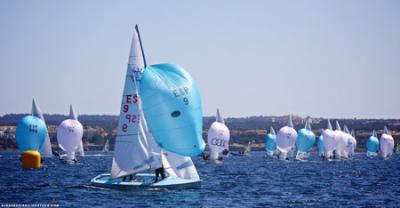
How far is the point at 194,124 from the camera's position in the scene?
42.4 meters

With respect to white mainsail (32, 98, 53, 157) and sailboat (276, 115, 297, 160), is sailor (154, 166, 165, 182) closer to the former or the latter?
white mainsail (32, 98, 53, 157)

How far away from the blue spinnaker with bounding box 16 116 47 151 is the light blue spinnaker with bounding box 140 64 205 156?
3809 centimetres

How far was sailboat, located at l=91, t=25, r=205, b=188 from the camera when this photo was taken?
42219 mm

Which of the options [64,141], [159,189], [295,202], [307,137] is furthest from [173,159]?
[307,137]

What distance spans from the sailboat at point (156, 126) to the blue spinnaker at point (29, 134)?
111 feet

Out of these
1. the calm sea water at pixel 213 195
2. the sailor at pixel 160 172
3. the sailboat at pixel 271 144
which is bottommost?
the calm sea water at pixel 213 195

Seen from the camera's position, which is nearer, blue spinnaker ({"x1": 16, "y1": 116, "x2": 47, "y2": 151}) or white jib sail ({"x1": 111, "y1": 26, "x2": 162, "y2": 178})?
white jib sail ({"x1": 111, "y1": 26, "x2": 162, "y2": 178})

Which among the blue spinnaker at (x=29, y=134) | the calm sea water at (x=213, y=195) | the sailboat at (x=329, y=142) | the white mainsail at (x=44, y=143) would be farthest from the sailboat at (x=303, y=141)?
the calm sea water at (x=213, y=195)

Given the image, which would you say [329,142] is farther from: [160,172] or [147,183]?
[147,183]

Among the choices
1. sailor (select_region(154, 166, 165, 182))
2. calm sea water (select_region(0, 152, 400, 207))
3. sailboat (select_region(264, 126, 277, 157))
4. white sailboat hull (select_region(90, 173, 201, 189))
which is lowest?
calm sea water (select_region(0, 152, 400, 207))

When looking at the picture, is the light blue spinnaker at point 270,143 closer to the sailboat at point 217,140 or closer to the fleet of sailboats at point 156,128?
the sailboat at point 217,140

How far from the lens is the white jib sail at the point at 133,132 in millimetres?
44031

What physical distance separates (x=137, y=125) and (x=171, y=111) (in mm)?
3157

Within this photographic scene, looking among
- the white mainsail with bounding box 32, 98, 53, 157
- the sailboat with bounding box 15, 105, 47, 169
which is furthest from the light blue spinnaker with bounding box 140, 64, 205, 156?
the white mainsail with bounding box 32, 98, 53, 157
